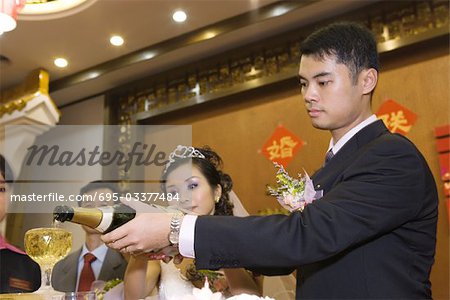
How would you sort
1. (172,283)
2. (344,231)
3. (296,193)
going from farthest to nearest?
(172,283) < (296,193) < (344,231)

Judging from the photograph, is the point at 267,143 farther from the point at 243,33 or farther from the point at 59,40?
the point at 59,40

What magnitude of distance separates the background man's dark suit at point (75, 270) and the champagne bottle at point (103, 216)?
1.58m

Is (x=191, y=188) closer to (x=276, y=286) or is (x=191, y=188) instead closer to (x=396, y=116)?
(x=276, y=286)

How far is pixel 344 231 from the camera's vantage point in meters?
0.98

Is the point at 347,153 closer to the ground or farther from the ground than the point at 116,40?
closer to the ground

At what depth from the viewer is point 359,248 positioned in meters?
1.07

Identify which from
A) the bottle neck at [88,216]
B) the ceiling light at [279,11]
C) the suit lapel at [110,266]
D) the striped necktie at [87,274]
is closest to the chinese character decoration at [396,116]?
the ceiling light at [279,11]

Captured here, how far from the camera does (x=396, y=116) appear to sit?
3303 millimetres

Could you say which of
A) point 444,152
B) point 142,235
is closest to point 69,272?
point 142,235

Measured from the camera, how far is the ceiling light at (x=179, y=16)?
3.60 metres

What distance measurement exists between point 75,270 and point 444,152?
6.78ft

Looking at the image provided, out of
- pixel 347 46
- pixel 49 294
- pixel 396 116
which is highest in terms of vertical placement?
pixel 396 116

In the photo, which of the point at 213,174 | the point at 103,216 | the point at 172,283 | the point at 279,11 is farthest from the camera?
the point at 279,11

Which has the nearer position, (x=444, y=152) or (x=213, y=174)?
(x=213, y=174)
